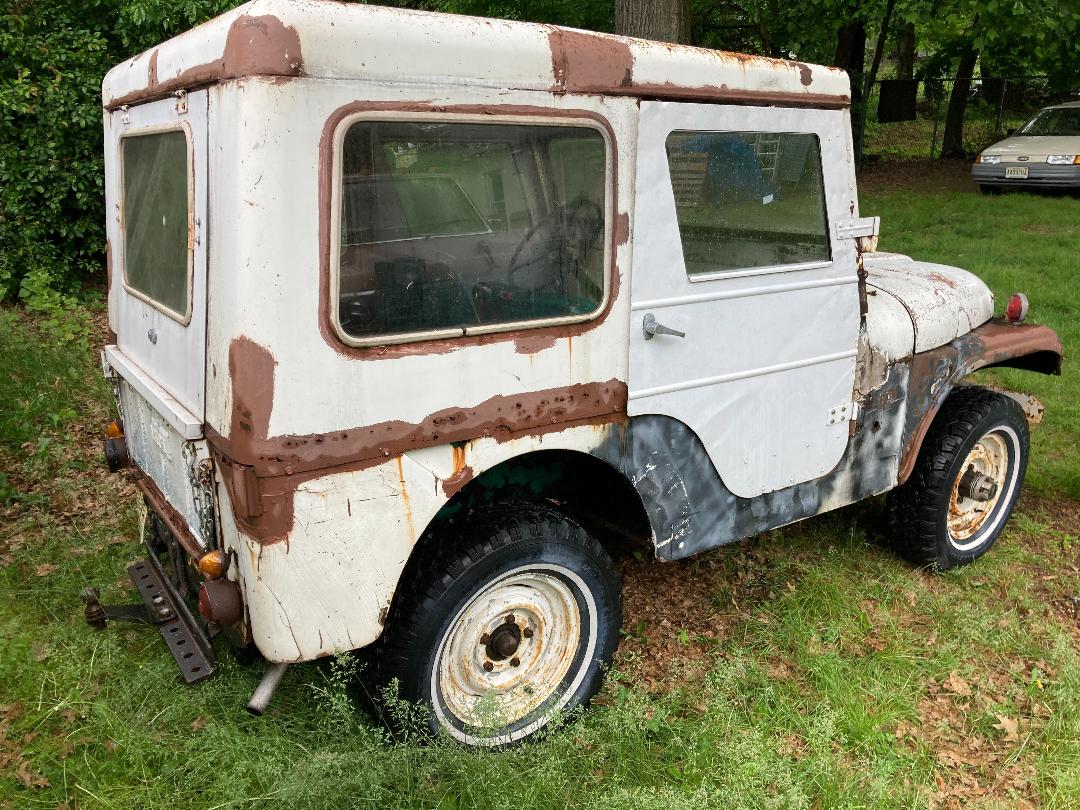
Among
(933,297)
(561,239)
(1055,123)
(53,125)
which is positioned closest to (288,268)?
(561,239)

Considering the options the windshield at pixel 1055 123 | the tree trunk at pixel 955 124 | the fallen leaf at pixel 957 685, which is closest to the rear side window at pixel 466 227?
the fallen leaf at pixel 957 685

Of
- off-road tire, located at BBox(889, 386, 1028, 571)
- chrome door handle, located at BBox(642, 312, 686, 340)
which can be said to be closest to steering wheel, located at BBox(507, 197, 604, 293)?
chrome door handle, located at BBox(642, 312, 686, 340)

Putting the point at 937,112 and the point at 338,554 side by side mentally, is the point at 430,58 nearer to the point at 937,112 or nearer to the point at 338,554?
the point at 338,554

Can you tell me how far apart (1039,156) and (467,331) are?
44.0ft

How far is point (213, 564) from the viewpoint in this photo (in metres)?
2.53

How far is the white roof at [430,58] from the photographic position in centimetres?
216

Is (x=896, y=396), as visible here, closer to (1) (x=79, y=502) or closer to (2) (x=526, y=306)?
(2) (x=526, y=306)

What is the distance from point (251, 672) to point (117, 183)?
1.90 meters

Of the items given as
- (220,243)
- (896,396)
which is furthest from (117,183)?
(896,396)

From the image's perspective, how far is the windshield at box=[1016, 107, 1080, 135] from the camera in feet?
45.0

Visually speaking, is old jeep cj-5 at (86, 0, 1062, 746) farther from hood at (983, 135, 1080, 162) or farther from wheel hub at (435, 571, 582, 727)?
hood at (983, 135, 1080, 162)

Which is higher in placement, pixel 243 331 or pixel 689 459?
pixel 243 331

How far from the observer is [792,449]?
11.3ft

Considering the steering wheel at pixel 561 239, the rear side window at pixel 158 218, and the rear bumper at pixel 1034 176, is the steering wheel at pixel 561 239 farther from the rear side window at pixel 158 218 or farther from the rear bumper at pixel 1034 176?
the rear bumper at pixel 1034 176
